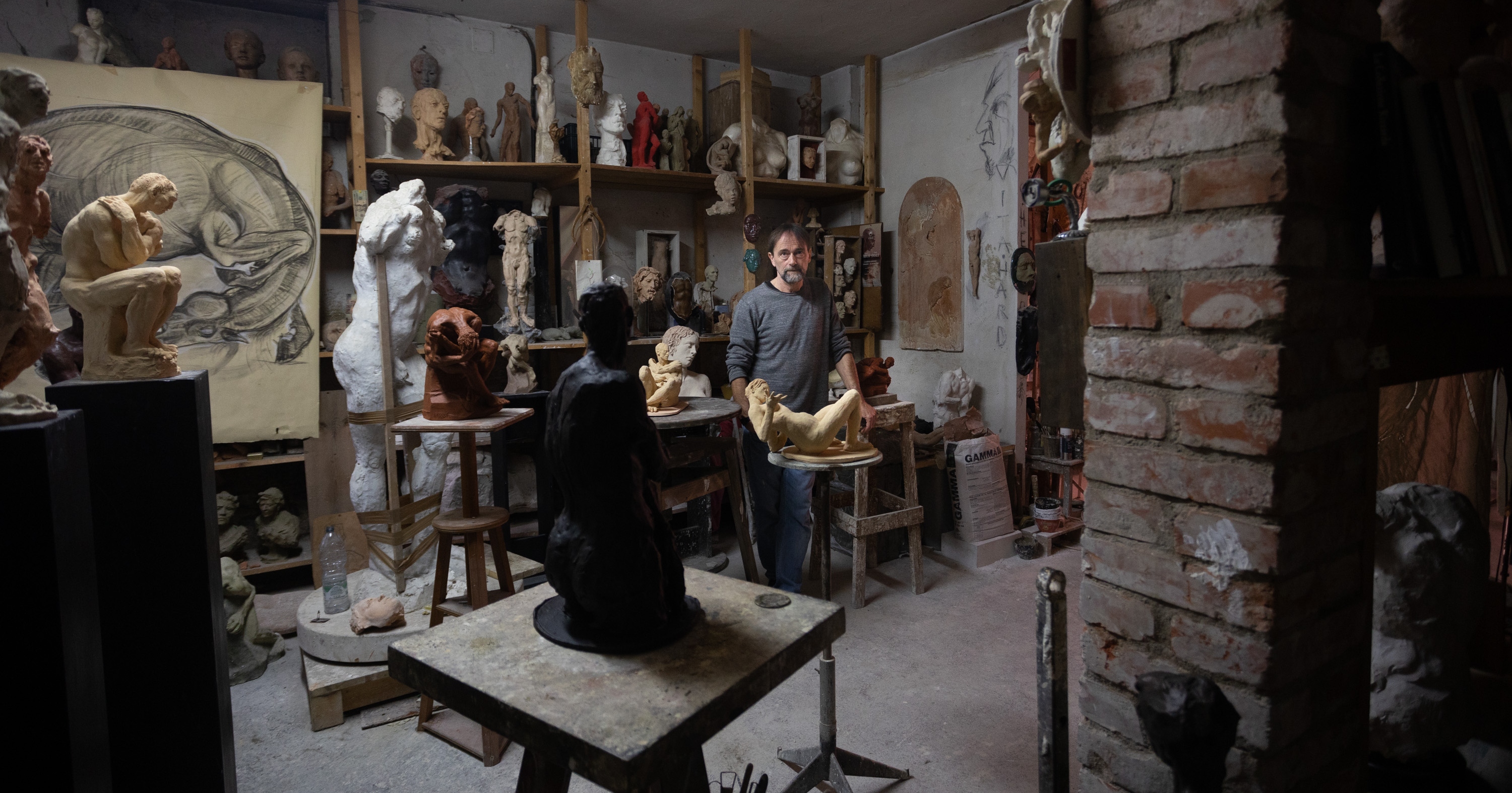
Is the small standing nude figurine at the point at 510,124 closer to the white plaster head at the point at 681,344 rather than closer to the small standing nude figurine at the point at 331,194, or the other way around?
the small standing nude figurine at the point at 331,194

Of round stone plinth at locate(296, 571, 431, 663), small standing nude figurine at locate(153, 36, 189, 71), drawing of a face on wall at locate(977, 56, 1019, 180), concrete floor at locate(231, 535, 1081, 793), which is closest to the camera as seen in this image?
concrete floor at locate(231, 535, 1081, 793)

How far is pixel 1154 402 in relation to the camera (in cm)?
148

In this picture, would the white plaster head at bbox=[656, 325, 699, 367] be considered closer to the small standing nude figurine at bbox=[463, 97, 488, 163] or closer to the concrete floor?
the small standing nude figurine at bbox=[463, 97, 488, 163]

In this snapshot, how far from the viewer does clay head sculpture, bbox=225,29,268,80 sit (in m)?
3.93

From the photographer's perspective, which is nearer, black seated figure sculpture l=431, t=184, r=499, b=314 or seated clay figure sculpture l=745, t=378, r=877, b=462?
seated clay figure sculpture l=745, t=378, r=877, b=462

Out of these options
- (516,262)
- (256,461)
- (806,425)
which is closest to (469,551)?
(806,425)

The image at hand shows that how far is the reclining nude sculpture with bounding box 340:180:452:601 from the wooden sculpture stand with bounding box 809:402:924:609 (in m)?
1.79

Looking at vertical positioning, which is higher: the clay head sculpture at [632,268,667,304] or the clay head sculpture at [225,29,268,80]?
the clay head sculpture at [225,29,268,80]

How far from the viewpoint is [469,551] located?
278 cm

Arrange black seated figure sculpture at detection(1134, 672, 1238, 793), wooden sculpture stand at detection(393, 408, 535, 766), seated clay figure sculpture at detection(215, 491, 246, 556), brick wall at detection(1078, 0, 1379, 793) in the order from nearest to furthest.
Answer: black seated figure sculpture at detection(1134, 672, 1238, 793), brick wall at detection(1078, 0, 1379, 793), wooden sculpture stand at detection(393, 408, 535, 766), seated clay figure sculpture at detection(215, 491, 246, 556)

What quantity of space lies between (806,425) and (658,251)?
2.83m

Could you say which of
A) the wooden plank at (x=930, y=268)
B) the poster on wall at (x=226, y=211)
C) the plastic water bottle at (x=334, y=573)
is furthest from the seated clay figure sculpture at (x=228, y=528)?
the wooden plank at (x=930, y=268)

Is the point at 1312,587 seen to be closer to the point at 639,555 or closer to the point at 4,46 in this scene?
the point at 639,555

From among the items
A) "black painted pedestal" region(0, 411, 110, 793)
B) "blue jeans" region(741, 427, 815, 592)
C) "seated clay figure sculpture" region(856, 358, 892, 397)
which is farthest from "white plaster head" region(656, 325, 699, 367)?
"black painted pedestal" region(0, 411, 110, 793)
